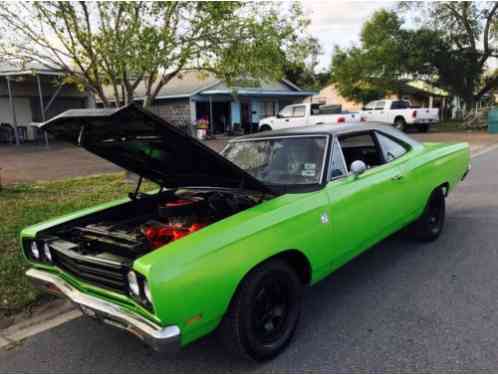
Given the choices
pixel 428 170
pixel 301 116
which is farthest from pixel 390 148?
pixel 301 116

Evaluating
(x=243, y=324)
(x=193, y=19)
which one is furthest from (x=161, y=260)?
(x=193, y=19)

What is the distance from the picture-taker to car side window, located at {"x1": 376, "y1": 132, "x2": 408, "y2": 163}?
4.40 metres

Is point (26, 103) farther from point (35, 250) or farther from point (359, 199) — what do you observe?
point (359, 199)

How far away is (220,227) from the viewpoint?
8.74 feet

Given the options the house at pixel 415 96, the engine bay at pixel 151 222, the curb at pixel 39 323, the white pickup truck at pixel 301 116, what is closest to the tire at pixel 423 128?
the white pickup truck at pixel 301 116

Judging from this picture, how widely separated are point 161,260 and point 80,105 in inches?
1007

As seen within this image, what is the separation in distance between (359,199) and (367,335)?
3.63 feet

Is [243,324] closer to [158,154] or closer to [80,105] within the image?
[158,154]

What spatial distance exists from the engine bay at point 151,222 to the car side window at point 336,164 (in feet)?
2.30

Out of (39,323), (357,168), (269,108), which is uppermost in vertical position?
(269,108)

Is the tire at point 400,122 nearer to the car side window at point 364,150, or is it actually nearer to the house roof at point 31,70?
the house roof at point 31,70

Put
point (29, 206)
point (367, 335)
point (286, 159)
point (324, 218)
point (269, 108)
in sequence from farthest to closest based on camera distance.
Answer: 1. point (269, 108)
2. point (29, 206)
3. point (286, 159)
4. point (324, 218)
5. point (367, 335)

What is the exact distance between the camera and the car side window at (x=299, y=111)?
21.2m

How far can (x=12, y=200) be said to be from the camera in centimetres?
729
